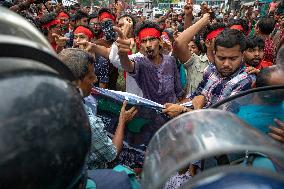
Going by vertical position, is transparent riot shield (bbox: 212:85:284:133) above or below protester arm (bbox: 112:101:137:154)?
above

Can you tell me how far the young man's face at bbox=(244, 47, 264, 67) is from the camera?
4469 mm

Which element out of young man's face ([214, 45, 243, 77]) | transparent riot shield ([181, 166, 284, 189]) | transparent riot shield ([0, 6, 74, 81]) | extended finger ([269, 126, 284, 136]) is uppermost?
transparent riot shield ([0, 6, 74, 81])

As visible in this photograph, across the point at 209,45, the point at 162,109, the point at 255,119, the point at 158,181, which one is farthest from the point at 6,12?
the point at 209,45

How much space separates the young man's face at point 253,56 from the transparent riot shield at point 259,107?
3141 millimetres

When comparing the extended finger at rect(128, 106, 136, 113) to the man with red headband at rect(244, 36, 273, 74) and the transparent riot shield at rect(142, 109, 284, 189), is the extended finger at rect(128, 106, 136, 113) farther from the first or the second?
the man with red headband at rect(244, 36, 273, 74)

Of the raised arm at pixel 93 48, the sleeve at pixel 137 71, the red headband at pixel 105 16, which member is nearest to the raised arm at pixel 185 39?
the sleeve at pixel 137 71

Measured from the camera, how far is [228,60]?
301 cm

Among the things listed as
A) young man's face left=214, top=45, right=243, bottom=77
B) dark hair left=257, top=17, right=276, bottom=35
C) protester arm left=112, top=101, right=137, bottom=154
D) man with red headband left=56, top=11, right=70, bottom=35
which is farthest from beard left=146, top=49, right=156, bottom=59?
man with red headband left=56, top=11, right=70, bottom=35

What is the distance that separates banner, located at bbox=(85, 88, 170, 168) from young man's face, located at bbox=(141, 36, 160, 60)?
1049mm

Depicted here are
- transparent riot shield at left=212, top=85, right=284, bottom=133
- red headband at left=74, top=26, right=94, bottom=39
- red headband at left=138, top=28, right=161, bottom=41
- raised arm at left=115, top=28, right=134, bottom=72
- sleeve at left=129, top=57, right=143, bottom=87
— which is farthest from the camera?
red headband at left=74, top=26, right=94, bottom=39

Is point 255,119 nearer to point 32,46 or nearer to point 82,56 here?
point 32,46

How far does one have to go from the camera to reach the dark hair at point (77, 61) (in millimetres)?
2141

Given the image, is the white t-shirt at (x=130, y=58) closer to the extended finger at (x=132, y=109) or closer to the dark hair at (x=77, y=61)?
the extended finger at (x=132, y=109)

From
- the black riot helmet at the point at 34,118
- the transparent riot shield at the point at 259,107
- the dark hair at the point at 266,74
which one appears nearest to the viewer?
the black riot helmet at the point at 34,118
